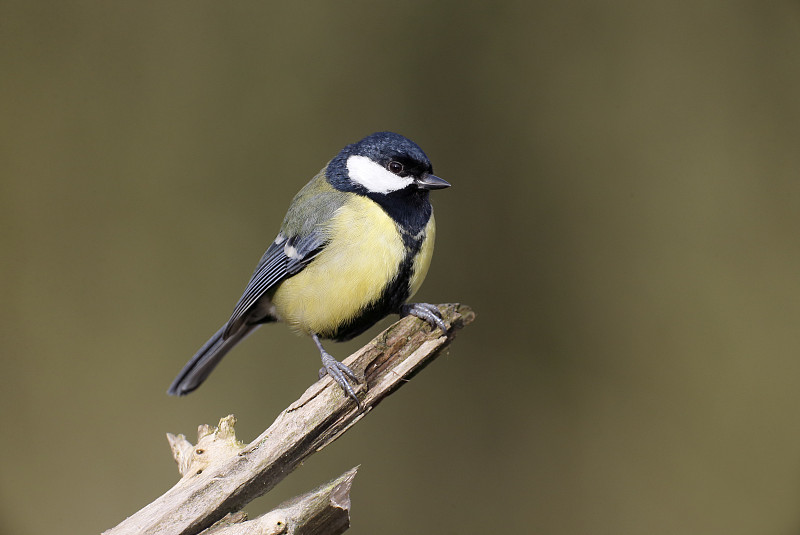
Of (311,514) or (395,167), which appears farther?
(395,167)

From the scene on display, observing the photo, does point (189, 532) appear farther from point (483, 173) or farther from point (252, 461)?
point (483, 173)

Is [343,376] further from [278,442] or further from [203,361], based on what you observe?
[203,361]

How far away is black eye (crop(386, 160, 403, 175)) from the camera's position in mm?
1394

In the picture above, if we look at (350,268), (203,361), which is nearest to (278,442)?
(350,268)

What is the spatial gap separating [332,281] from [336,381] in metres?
0.21

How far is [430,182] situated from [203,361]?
76 cm

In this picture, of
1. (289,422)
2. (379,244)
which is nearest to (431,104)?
(379,244)

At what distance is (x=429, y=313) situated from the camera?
4.42ft

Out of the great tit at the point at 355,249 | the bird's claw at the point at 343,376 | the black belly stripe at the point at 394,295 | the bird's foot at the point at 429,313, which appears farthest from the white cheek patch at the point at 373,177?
the bird's claw at the point at 343,376

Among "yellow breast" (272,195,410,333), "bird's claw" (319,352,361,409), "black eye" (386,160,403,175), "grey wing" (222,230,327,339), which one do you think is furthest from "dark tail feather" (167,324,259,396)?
"black eye" (386,160,403,175)

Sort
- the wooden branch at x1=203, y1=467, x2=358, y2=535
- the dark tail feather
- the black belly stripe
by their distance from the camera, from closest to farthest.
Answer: the wooden branch at x1=203, y1=467, x2=358, y2=535
the black belly stripe
the dark tail feather

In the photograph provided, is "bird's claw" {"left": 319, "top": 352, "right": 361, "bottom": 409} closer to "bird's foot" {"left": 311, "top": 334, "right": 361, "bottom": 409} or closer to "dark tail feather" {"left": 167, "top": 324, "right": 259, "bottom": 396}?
"bird's foot" {"left": 311, "top": 334, "right": 361, "bottom": 409}

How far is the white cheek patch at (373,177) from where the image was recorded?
1.40 metres

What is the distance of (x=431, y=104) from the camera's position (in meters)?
2.11
